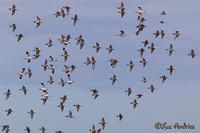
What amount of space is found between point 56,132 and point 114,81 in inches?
861

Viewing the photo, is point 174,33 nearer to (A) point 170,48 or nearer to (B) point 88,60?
(A) point 170,48

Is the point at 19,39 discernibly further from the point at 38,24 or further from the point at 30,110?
the point at 30,110

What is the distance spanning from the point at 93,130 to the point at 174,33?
31.1 m

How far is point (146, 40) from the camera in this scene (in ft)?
403

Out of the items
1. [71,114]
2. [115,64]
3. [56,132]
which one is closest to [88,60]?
[115,64]

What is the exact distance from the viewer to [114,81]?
408ft

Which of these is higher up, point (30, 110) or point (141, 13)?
point (141, 13)

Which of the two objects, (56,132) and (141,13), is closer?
(141,13)

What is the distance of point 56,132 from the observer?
433 ft

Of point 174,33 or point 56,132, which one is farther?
point 56,132

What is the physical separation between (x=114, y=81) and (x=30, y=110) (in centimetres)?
2216

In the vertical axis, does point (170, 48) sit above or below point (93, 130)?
above

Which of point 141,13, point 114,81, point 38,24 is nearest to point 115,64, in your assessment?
point 114,81

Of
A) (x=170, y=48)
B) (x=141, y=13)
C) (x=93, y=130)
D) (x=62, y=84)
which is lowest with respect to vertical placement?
(x=93, y=130)
